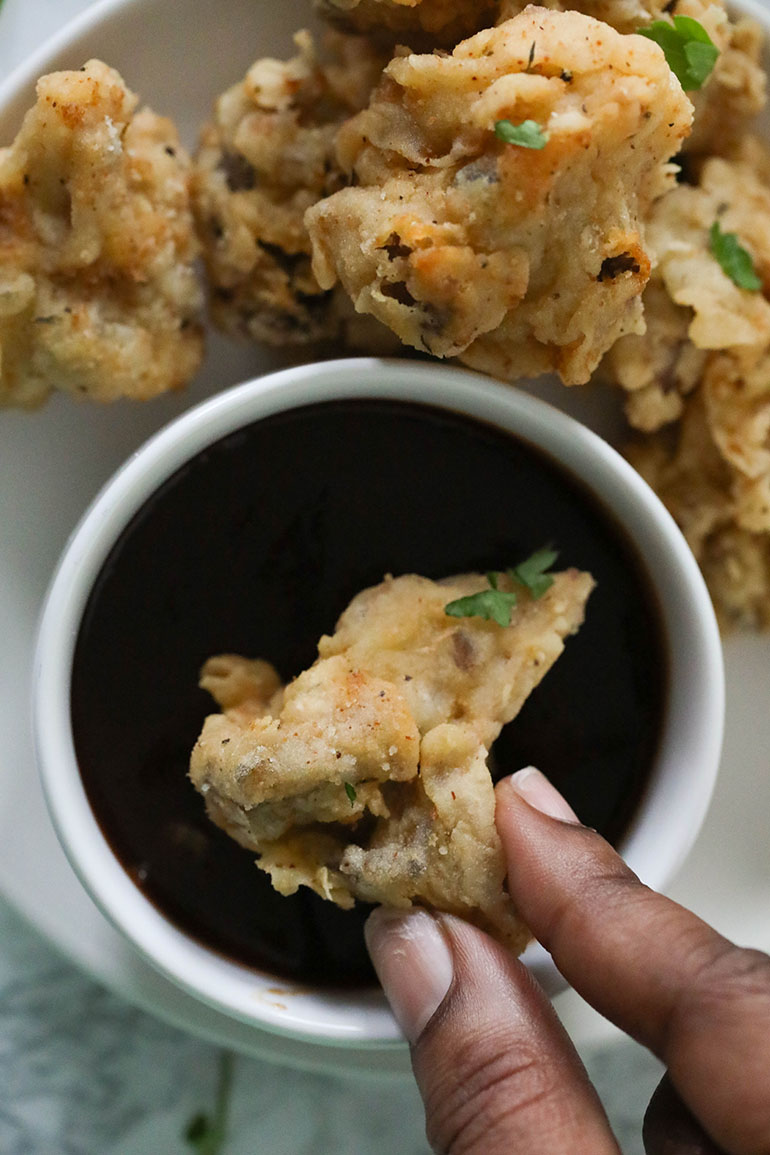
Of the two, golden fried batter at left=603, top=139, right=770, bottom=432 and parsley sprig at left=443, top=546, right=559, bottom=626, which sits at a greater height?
golden fried batter at left=603, top=139, right=770, bottom=432

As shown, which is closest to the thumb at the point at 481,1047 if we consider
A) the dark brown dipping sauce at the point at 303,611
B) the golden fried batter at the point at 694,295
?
the dark brown dipping sauce at the point at 303,611

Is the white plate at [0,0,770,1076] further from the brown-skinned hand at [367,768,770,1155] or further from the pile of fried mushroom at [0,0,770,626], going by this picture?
the brown-skinned hand at [367,768,770,1155]

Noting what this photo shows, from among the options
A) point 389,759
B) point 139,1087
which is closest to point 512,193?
point 389,759

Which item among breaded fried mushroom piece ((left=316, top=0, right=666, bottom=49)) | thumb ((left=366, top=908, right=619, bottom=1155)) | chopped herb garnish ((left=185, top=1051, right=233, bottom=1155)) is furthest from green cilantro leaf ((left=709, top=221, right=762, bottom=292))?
chopped herb garnish ((left=185, top=1051, right=233, bottom=1155))

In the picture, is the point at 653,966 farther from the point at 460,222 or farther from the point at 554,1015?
the point at 460,222

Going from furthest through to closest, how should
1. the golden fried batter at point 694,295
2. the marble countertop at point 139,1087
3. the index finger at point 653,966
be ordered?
the marble countertop at point 139,1087 → the golden fried batter at point 694,295 → the index finger at point 653,966

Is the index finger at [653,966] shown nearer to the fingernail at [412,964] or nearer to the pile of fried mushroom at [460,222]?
the fingernail at [412,964]
